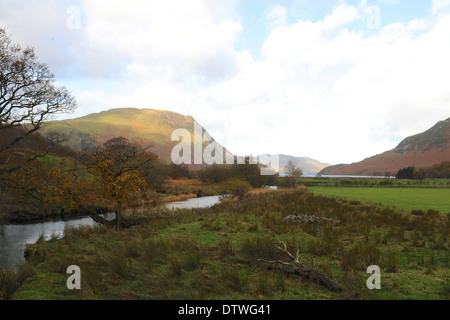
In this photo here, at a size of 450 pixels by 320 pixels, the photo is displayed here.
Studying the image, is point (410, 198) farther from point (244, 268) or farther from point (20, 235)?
point (20, 235)

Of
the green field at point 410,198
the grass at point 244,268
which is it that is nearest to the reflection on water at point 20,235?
the grass at point 244,268

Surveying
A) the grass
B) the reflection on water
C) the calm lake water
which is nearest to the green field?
the grass

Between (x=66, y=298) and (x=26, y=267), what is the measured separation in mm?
4034

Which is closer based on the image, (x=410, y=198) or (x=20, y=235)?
(x=20, y=235)

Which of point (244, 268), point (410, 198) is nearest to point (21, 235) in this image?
point (244, 268)

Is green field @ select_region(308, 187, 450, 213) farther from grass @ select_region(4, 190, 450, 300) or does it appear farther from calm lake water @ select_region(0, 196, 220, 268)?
calm lake water @ select_region(0, 196, 220, 268)

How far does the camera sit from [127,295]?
634 centimetres

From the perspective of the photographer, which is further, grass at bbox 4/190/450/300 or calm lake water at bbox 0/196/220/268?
calm lake water at bbox 0/196/220/268

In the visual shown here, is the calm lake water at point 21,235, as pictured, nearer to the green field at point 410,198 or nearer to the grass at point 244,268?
the grass at point 244,268

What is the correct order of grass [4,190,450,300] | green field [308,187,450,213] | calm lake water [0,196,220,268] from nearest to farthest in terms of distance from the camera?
grass [4,190,450,300] → calm lake water [0,196,220,268] → green field [308,187,450,213]

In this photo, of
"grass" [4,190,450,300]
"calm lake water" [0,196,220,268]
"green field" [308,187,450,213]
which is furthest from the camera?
"green field" [308,187,450,213]

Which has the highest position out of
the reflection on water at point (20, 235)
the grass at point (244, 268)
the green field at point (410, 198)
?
the green field at point (410, 198)

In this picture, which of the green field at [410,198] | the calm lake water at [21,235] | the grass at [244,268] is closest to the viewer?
the grass at [244,268]
